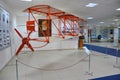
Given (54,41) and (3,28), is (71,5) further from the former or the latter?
(3,28)

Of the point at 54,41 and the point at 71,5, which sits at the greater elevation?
the point at 71,5

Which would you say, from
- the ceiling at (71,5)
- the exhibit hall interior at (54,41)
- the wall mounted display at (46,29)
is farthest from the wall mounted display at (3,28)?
the wall mounted display at (46,29)

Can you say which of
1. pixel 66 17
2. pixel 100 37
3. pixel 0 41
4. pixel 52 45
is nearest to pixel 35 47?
pixel 52 45

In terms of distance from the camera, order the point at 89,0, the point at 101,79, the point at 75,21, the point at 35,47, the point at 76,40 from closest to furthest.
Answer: the point at 101,79
the point at 89,0
the point at 75,21
the point at 35,47
the point at 76,40

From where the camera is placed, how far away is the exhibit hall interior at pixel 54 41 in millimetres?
4301

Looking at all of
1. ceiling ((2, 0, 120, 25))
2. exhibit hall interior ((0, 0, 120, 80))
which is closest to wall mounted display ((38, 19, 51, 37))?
exhibit hall interior ((0, 0, 120, 80))

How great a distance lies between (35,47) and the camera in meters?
9.05

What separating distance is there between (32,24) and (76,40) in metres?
6.12

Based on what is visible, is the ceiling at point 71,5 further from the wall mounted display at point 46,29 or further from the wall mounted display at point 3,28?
the wall mounted display at point 46,29

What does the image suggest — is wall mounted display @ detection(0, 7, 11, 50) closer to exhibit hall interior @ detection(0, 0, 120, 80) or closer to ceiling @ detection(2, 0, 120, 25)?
exhibit hall interior @ detection(0, 0, 120, 80)

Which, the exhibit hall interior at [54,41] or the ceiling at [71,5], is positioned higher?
the ceiling at [71,5]

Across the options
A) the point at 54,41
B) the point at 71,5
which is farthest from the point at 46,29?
the point at 71,5

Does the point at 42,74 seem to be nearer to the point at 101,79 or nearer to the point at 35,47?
the point at 101,79

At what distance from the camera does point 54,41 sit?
24.2 ft
